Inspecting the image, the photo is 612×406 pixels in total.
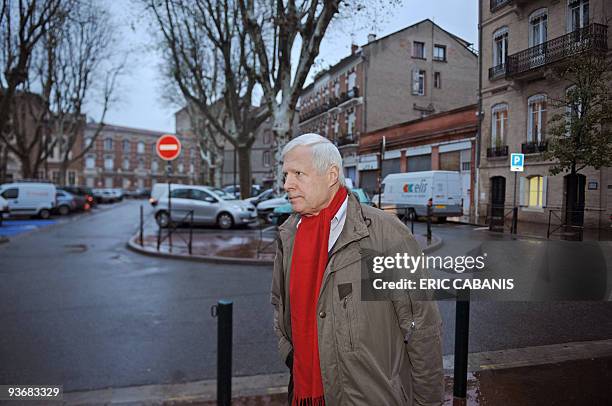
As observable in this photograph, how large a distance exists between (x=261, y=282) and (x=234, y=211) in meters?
10.1

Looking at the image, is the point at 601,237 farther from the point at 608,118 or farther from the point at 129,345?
the point at 129,345

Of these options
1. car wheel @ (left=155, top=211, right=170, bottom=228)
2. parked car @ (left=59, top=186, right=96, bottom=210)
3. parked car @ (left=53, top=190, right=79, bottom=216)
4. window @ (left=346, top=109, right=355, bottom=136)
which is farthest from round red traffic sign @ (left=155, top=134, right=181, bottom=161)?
parked car @ (left=59, top=186, right=96, bottom=210)

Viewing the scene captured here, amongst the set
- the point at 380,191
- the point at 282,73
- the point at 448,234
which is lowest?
the point at 448,234

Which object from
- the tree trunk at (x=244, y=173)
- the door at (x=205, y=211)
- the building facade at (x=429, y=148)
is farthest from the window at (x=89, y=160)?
the building facade at (x=429, y=148)

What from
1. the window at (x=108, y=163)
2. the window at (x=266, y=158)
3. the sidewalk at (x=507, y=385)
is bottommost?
the sidewalk at (x=507, y=385)

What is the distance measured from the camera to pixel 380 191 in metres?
3.88

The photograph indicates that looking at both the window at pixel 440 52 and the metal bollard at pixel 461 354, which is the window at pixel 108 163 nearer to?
the window at pixel 440 52

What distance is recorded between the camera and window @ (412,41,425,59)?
3693 millimetres

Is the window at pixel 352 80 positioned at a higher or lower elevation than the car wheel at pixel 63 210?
higher

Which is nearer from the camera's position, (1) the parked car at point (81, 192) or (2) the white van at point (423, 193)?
(2) the white van at point (423, 193)

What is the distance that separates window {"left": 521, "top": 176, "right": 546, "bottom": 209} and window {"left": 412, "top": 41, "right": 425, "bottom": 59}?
1279mm

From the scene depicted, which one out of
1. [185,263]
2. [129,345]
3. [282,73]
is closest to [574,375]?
[129,345]

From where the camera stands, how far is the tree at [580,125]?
2637 millimetres

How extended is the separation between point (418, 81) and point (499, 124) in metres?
0.81
